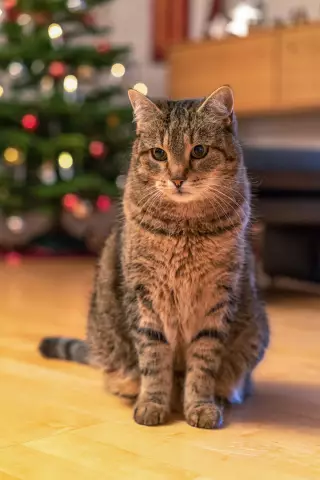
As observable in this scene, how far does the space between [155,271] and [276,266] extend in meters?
1.86

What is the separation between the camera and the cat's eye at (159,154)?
1.48 meters

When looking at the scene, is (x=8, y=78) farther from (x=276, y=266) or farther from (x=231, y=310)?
(x=231, y=310)

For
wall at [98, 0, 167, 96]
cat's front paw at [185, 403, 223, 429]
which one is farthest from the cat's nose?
wall at [98, 0, 167, 96]

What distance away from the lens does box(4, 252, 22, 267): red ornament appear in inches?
177

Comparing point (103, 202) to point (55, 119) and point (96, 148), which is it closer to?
point (96, 148)

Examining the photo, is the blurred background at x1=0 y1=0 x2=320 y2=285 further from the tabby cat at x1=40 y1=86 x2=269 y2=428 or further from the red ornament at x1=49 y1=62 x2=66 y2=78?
the tabby cat at x1=40 y1=86 x2=269 y2=428

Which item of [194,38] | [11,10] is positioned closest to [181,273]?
[11,10]

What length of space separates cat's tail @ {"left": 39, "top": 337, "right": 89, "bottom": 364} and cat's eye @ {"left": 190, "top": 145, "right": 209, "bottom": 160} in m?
0.68

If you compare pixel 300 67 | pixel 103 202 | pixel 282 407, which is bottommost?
pixel 282 407

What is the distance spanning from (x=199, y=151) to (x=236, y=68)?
10.8 ft

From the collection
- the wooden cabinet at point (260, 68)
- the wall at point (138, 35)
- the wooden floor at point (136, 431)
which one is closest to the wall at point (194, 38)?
the wall at point (138, 35)

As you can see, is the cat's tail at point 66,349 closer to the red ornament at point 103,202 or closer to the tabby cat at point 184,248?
the tabby cat at point 184,248

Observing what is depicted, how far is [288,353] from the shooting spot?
217cm

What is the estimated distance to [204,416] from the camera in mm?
1473
